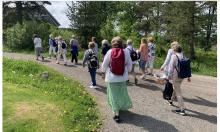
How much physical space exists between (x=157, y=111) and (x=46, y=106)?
9.02 ft

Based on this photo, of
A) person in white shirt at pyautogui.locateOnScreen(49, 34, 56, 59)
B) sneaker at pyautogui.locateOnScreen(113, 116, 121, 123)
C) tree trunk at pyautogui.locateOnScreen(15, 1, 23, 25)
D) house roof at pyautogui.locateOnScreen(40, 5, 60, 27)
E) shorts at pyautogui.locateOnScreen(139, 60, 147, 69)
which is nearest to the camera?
sneaker at pyautogui.locateOnScreen(113, 116, 121, 123)

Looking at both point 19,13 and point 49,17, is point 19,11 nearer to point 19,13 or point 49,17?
point 19,13

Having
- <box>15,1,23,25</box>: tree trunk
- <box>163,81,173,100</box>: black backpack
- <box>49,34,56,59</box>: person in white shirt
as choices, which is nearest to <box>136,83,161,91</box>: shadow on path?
<box>163,81,173,100</box>: black backpack

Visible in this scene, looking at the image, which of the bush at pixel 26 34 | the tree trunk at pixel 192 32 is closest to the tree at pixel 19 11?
the bush at pixel 26 34

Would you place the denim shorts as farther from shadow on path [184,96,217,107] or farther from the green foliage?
the green foliage

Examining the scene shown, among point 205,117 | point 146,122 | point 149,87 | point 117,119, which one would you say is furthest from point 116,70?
Result: point 149,87

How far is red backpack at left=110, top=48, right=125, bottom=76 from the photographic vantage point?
31.3 ft

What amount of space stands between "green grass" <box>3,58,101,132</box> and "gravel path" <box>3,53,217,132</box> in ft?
1.24

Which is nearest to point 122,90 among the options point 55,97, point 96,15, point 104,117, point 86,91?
point 104,117

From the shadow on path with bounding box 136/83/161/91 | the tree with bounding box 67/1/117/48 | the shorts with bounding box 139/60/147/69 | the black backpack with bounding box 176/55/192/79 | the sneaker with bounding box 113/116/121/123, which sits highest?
the tree with bounding box 67/1/117/48

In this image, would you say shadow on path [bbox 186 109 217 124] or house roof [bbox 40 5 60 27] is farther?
house roof [bbox 40 5 60 27]

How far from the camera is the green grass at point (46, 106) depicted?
9000 mm

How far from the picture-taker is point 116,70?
955cm

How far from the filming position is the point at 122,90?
991 centimetres
